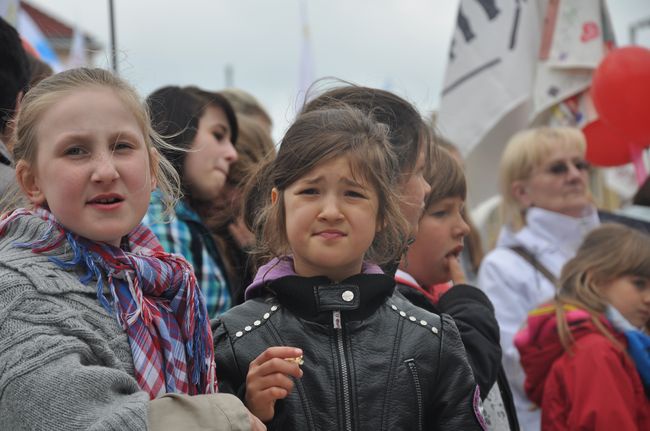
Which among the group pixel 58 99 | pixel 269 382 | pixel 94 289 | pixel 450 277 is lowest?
pixel 450 277

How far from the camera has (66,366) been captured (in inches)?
62.7

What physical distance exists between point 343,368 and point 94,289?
625mm

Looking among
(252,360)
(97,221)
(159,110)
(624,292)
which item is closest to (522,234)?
(624,292)

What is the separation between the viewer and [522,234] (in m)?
4.49

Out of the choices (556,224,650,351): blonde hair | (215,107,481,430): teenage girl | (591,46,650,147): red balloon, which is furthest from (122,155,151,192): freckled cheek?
(591,46,650,147): red balloon

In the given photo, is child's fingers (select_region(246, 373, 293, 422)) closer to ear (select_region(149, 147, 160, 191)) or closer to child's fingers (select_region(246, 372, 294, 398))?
child's fingers (select_region(246, 372, 294, 398))

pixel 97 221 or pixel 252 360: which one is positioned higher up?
pixel 97 221

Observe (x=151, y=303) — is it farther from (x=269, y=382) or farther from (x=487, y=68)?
(x=487, y=68)

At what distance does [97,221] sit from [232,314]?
0.51 m

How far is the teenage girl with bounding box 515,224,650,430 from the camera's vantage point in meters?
3.26

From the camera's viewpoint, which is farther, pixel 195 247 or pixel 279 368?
pixel 195 247

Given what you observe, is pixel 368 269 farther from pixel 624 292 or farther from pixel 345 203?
pixel 624 292

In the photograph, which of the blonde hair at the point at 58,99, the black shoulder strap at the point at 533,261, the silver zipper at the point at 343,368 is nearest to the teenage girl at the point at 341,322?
the silver zipper at the point at 343,368

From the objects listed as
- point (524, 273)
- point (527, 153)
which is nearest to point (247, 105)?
point (527, 153)
